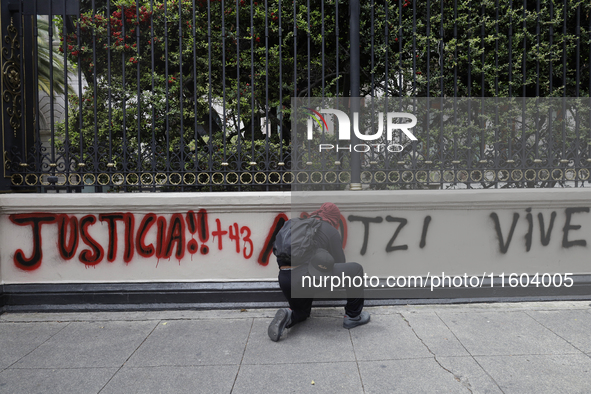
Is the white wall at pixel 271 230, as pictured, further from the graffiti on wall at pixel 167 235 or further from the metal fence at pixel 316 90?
the metal fence at pixel 316 90

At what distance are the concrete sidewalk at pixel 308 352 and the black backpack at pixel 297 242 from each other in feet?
2.60

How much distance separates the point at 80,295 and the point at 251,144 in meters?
2.63

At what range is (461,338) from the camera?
153 inches

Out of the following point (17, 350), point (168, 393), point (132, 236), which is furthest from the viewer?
point (132, 236)

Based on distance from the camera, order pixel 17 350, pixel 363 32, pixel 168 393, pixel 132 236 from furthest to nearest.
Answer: pixel 363 32, pixel 132 236, pixel 17 350, pixel 168 393

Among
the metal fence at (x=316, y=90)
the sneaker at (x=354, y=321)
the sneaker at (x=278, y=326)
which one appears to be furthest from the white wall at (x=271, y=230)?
the sneaker at (x=278, y=326)

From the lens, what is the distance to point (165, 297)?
4.73 m

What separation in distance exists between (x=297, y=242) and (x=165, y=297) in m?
1.93

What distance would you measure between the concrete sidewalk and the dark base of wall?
0.35ft

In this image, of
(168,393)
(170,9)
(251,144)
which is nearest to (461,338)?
(168,393)

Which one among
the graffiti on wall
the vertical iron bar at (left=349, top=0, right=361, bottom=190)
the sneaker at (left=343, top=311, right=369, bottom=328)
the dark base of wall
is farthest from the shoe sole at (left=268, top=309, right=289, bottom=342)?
the vertical iron bar at (left=349, top=0, right=361, bottom=190)

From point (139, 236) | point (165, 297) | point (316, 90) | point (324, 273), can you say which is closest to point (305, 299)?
point (324, 273)

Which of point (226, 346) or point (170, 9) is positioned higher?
point (170, 9)

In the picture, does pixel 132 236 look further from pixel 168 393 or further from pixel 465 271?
pixel 465 271
